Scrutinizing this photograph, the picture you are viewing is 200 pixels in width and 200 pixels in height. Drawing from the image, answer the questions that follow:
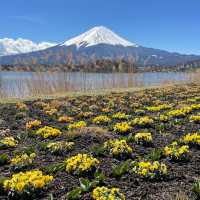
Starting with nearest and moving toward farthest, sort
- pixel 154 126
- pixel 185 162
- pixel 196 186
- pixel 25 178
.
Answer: pixel 196 186 → pixel 25 178 → pixel 185 162 → pixel 154 126

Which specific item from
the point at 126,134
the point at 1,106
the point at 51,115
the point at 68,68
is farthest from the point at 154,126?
the point at 68,68

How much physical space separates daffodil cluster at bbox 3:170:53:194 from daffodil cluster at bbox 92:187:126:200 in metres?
0.88

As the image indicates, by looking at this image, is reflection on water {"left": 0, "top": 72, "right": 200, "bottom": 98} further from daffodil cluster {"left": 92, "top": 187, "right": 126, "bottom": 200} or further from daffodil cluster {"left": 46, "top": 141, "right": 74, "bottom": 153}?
daffodil cluster {"left": 92, "top": 187, "right": 126, "bottom": 200}

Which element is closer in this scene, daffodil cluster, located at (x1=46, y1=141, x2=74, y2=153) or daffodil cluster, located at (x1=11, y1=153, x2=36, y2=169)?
daffodil cluster, located at (x1=11, y1=153, x2=36, y2=169)

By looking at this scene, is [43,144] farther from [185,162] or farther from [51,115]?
[51,115]

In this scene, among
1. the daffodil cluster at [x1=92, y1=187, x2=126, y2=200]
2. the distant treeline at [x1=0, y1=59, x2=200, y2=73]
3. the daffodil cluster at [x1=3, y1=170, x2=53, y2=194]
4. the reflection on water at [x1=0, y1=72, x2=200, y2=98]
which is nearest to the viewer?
the daffodil cluster at [x1=92, y1=187, x2=126, y2=200]

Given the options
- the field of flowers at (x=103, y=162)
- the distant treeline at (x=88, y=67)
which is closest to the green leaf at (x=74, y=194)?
the field of flowers at (x=103, y=162)

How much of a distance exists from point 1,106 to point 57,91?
283 inches

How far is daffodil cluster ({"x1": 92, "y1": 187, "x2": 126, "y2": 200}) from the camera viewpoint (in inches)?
204

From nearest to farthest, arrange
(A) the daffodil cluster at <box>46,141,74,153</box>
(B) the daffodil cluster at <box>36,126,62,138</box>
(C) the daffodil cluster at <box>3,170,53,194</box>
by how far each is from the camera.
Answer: (C) the daffodil cluster at <box>3,170,53,194</box> → (A) the daffodil cluster at <box>46,141,74,153</box> → (B) the daffodil cluster at <box>36,126,62,138</box>

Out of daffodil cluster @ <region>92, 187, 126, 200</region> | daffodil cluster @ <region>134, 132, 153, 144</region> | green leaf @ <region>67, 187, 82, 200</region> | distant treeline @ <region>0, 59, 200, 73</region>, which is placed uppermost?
distant treeline @ <region>0, 59, 200, 73</region>

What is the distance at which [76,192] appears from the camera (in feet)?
18.1

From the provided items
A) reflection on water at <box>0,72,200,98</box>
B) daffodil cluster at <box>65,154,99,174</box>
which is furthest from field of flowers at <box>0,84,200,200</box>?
reflection on water at <box>0,72,200,98</box>

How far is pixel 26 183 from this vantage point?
5758 millimetres
